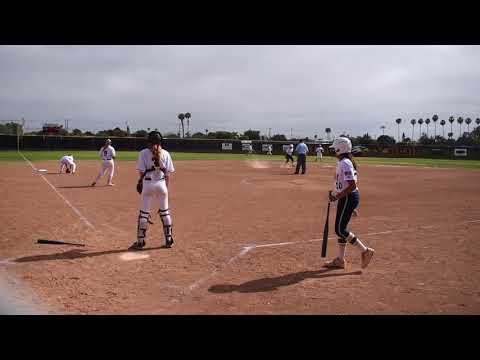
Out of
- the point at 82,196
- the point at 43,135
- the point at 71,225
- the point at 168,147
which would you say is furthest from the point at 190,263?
the point at 168,147

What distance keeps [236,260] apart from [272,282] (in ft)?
3.93

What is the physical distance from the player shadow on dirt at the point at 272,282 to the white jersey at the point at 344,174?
1308 mm

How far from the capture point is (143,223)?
7.35 metres

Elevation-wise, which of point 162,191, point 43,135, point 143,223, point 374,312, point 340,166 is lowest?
point 374,312

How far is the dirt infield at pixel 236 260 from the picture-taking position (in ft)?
16.2

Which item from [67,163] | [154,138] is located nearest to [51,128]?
[67,163]

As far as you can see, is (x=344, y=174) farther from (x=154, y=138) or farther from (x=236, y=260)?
(x=154, y=138)

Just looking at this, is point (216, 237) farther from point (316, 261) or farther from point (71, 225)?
point (71, 225)

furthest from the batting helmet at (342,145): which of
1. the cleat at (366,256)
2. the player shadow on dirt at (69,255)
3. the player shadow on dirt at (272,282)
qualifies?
the player shadow on dirt at (69,255)

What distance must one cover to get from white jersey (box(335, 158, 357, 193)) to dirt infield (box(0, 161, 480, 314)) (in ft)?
4.50

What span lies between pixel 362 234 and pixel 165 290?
17.2 ft

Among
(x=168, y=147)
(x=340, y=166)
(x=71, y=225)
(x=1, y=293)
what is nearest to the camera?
(x=1, y=293)

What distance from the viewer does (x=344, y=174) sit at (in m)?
6.18

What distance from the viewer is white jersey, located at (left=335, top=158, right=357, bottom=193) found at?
6.13 meters
